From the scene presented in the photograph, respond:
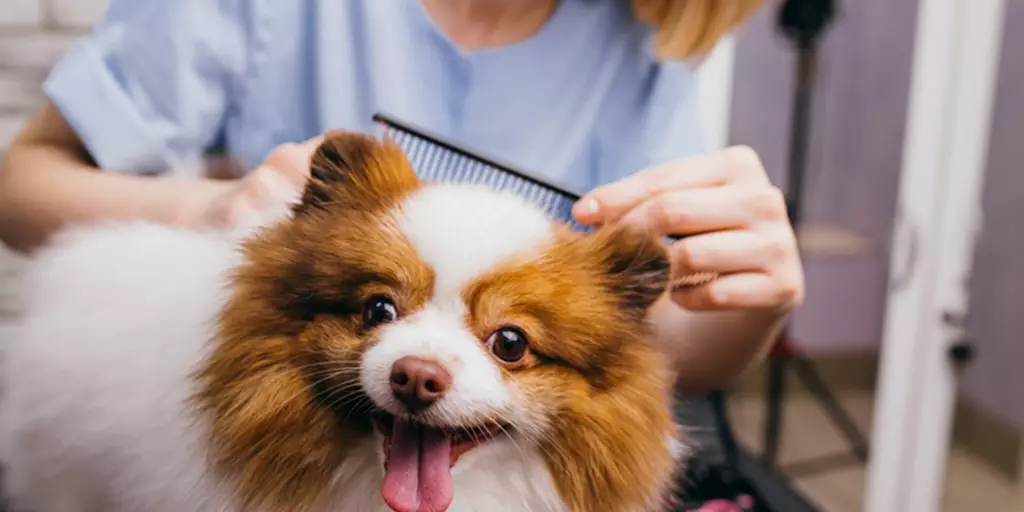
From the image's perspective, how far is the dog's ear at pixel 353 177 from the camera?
1.05 feet

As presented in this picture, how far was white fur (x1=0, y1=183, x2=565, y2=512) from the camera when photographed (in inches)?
12.0

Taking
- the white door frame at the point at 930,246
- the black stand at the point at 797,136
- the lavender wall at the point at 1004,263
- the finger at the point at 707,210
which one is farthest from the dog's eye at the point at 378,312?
the lavender wall at the point at 1004,263

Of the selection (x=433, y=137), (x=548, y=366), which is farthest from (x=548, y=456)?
(x=433, y=137)

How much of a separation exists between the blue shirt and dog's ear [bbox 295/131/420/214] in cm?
8

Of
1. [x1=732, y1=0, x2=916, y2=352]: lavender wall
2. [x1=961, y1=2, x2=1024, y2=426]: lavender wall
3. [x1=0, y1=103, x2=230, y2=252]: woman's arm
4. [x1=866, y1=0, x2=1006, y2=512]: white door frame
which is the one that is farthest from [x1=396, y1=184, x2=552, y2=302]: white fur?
[x1=961, y1=2, x2=1024, y2=426]: lavender wall

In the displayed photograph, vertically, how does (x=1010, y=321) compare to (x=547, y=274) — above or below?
below

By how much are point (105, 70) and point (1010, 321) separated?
4.67ft

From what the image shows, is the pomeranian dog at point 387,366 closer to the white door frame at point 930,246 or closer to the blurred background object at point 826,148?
the blurred background object at point 826,148

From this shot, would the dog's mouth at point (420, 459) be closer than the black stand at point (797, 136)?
Yes

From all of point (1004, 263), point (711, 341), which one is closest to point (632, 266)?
point (711, 341)

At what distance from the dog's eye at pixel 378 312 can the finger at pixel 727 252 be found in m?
0.13

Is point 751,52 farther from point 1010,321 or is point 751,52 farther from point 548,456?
point 1010,321

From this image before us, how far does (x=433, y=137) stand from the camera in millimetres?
365

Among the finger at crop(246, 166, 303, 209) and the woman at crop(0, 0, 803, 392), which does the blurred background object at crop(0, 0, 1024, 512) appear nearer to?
the woman at crop(0, 0, 803, 392)
